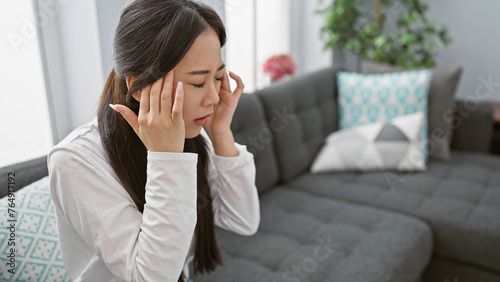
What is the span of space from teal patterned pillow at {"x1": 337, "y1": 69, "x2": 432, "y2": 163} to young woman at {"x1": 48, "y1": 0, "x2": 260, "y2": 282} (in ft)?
4.94

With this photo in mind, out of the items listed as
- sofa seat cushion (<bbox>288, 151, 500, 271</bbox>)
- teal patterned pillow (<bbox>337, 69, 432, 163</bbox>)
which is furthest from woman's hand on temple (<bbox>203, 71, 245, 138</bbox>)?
teal patterned pillow (<bbox>337, 69, 432, 163</bbox>)

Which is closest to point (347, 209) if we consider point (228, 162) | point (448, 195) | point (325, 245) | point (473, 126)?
point (325, 245)

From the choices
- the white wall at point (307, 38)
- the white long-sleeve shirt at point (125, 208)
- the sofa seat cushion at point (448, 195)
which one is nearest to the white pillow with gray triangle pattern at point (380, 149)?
the sofa seat cushion at point (448, 195)

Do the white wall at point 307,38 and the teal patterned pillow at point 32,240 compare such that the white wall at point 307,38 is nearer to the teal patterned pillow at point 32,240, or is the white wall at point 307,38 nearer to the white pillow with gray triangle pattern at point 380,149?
the white pillow with gray triangle pattern at point 380,149

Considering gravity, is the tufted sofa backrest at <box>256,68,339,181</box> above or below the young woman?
below

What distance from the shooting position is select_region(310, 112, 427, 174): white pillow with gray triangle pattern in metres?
2.12

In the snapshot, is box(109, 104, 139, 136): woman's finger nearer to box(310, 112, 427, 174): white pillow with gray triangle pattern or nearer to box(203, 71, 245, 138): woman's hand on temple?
box(203, 71, 245, 138): woman's hand on temple

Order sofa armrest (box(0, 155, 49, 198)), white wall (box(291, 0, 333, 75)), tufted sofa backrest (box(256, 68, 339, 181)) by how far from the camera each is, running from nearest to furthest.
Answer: sofa armrest (box(0, 155, 49, 198)) → tufted sofa backrest (box(256, 68, 339, 181)) → white wall (box(291, 0, 333, 75))

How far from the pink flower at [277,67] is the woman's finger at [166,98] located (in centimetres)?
178

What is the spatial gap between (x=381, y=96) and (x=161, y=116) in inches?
65.7

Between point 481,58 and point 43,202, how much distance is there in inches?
112

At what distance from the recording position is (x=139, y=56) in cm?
84

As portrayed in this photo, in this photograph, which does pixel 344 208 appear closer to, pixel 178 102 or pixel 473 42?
pixel 178 102

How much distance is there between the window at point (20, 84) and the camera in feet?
4.48
